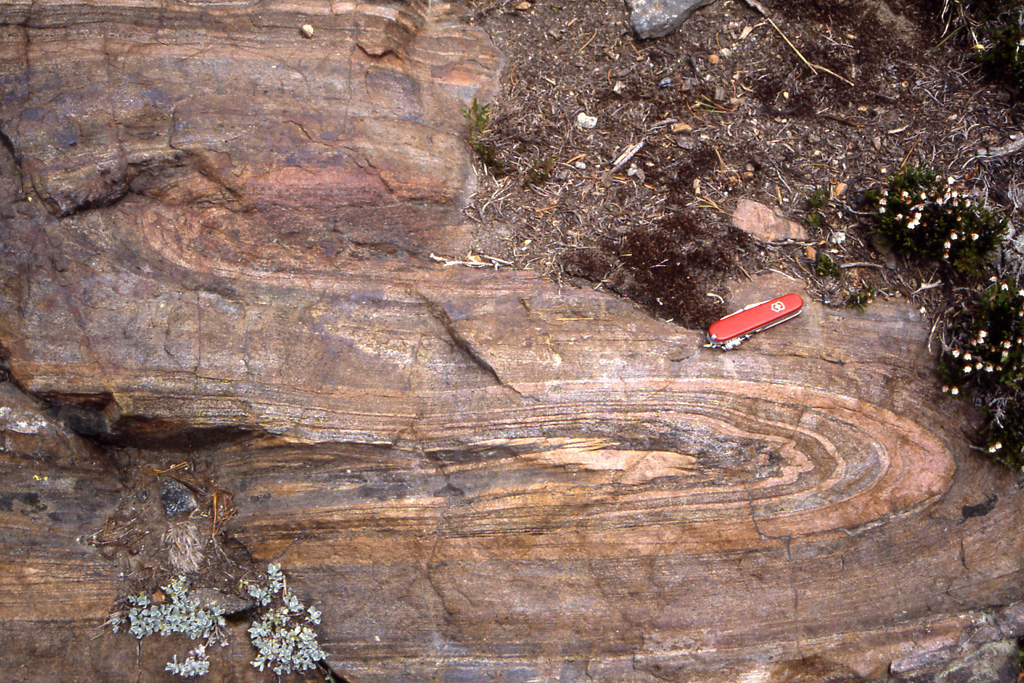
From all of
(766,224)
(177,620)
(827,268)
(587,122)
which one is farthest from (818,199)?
(177,620)

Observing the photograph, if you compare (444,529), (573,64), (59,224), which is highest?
(573,64)

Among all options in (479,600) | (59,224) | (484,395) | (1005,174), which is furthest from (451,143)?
(1005,174)

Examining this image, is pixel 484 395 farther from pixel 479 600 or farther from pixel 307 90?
pixel 307 90

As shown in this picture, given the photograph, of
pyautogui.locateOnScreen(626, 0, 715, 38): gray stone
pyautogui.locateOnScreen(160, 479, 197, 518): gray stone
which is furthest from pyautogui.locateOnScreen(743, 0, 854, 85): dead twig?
pyautogui.locateOnScreen(160, 479, 197, 518): gray stone

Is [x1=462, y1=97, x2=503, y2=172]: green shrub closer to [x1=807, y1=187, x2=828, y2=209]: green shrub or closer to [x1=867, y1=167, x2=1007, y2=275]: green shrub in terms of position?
[x1=807, y1=187, x2=828, y2=209]: green shrub

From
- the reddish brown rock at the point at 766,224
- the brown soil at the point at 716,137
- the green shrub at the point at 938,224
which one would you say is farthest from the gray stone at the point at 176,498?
the green shrub at the point at 938,224

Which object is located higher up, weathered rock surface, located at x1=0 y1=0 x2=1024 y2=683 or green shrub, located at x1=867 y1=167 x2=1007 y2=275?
green shrub, located at x1=867 y1=167 x2=1007 y2=275

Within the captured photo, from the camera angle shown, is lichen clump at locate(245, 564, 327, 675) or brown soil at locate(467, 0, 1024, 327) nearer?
brown soil at locate(467, 0, 1024, 327)
